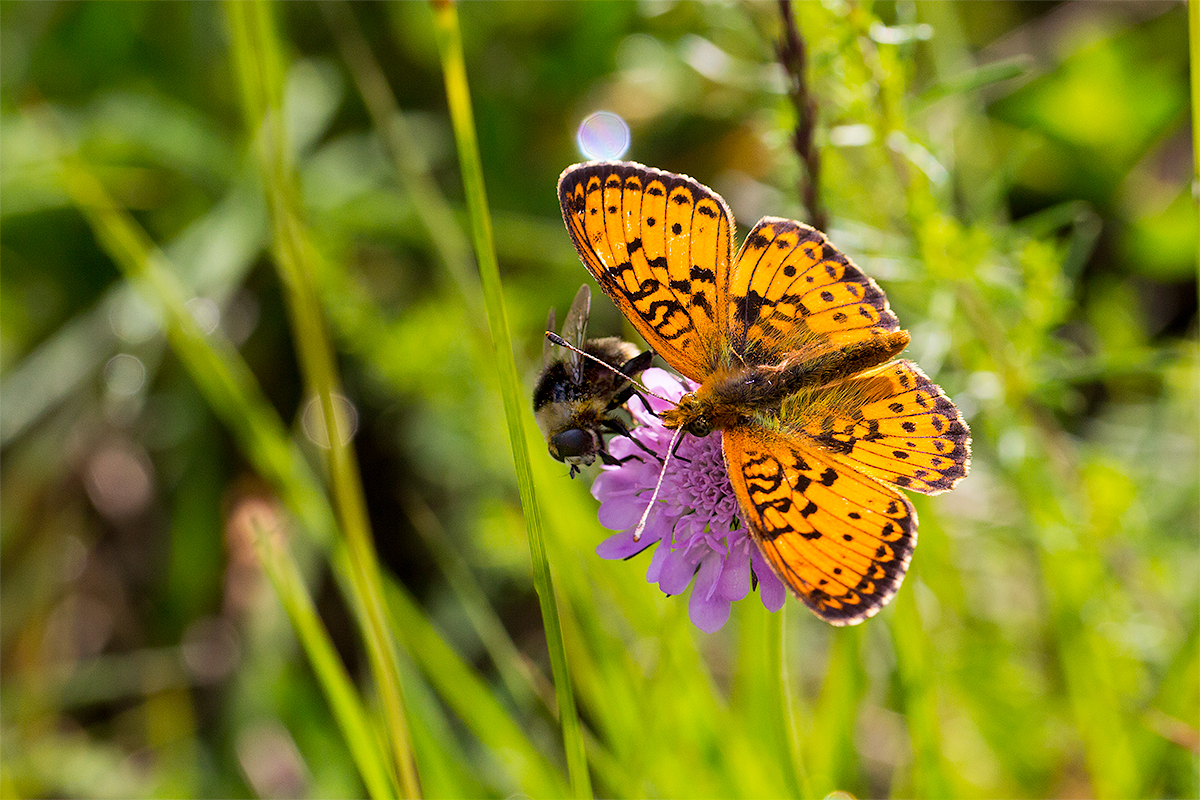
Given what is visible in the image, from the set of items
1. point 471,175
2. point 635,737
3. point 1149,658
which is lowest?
point 1149,658

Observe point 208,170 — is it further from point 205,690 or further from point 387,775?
point 387,775

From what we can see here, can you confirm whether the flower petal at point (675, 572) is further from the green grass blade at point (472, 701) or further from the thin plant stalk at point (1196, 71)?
the thin plant stalk at point (1196, 71)

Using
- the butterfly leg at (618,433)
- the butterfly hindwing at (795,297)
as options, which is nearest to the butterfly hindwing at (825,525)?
the butterfly leg at (618,433)

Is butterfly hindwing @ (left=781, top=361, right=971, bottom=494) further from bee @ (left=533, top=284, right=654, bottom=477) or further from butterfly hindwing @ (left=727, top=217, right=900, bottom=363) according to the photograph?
bee @ (left=533, top=284, right=654, bottom=477)

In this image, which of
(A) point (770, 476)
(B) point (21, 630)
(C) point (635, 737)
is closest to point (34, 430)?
(B) point (21, 630)

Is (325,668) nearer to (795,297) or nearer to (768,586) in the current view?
(768,586)

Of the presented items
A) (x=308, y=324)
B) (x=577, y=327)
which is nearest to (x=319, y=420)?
(x=308, y=324)
